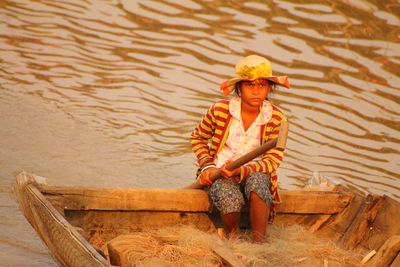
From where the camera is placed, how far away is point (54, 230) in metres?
3.35

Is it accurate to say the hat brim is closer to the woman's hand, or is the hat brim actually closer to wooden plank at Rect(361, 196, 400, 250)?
the woman's hand

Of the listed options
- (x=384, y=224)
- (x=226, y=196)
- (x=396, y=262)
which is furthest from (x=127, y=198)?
(x=396, y=262)

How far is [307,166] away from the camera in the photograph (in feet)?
20.2

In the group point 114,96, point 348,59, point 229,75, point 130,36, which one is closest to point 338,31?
point 348,59

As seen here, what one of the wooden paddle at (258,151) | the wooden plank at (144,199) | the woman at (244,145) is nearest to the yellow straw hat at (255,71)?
the woman at (244,145)

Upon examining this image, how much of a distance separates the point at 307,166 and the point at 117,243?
3395mm

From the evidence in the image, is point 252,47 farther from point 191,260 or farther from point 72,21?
point 191,260

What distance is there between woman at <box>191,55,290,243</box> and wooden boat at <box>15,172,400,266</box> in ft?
0.70

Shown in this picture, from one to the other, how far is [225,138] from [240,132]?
0.09m

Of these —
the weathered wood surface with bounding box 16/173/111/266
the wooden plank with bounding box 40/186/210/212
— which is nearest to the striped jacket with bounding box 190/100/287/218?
the wooden plank with bounding box 40/186/210/212

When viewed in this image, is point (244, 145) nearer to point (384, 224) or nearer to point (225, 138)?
point (225, 138)

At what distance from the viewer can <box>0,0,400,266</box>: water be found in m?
5.84

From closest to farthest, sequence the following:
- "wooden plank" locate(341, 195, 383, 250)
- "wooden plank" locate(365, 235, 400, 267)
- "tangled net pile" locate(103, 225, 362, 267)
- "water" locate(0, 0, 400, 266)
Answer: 1. "wooden plank" locate(365, 235, 400, 267)
2. "tangled net pile" locate(103, 225, 362, 267)
3. "wooden plank" locate(341, 195, 383, 250)
4. "water" locate(0, 0, 400, 266)

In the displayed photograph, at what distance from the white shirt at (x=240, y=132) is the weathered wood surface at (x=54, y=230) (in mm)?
971
